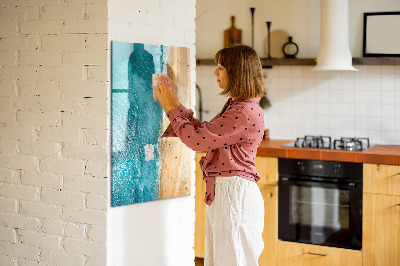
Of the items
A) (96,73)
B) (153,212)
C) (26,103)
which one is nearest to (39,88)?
(26,103)

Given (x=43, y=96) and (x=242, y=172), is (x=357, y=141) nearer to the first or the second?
(x=242, y=172)

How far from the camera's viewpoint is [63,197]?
9.37ft

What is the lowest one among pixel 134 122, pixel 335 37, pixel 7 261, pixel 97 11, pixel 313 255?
pixel 313 255

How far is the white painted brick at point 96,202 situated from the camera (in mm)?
2748

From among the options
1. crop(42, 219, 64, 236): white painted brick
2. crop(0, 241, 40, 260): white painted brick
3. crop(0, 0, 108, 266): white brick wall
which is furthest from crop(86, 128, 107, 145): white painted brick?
crop(0, 241, 40, 260): white painted brick

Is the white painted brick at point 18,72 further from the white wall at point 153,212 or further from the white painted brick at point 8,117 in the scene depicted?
the white wall at point 153,212

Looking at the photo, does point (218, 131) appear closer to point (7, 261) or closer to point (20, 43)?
point (20, 43)

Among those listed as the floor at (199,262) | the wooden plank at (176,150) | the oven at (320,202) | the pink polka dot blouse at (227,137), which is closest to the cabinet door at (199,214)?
the floor at (199,262)

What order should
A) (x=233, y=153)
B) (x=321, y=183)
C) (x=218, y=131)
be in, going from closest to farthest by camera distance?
(x=218, y=131)
(x=233, y=153)
(x=321, y=183)

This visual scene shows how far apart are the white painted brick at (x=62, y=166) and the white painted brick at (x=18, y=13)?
0.72 meters

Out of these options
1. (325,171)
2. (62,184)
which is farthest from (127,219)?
(325,171)

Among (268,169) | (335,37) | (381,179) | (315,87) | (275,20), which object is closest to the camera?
(381,179)

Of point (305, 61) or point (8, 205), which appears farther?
point (305, 61)

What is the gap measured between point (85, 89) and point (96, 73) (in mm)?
97
